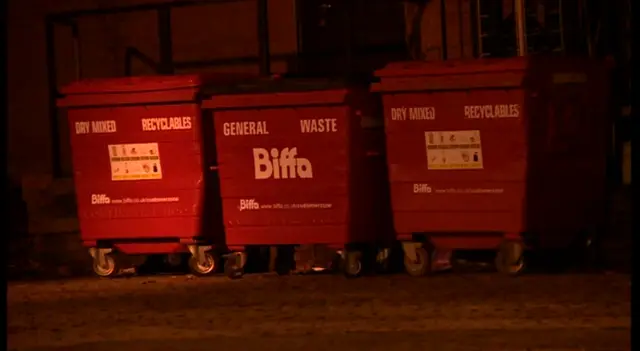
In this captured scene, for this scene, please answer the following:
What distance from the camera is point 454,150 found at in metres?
9.55

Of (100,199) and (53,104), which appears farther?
(53,104)

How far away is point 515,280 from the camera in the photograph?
9.47m

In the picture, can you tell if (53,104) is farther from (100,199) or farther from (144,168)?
(144,168)

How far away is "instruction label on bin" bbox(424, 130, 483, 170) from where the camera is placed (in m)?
9.47

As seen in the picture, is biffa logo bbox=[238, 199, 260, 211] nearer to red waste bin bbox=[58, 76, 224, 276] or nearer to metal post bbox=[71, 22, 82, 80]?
red waste bin bbox=[58, 76, 224, 276]

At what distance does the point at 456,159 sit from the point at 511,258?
2.72ft

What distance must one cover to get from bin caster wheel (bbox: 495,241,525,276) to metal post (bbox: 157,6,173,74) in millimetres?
4258

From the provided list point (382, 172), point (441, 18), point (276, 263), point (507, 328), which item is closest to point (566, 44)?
point (441, 18)

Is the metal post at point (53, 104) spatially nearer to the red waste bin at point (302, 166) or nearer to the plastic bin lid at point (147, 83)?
the plastic bin lid at point (147, 83)

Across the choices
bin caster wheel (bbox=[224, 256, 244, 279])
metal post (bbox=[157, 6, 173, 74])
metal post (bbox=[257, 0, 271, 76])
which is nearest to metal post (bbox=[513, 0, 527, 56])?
metal post (bbox=[257, 0, 271, 76])

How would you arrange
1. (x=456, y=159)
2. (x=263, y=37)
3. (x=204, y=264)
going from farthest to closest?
(x=263, y=37) < (x=204, y=264) < (x=456, y=159)

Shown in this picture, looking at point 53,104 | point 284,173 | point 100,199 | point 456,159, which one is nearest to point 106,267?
point 100,199

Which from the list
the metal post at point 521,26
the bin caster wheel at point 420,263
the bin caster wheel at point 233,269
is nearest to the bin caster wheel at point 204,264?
the bin caster wheel at point 233,269

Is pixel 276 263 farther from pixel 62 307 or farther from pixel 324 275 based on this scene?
pixel 62 307
